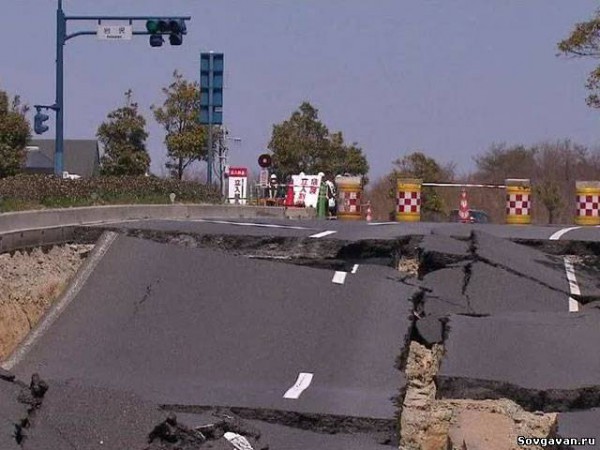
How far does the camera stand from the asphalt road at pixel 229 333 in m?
11.2

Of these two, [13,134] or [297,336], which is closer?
[297,336]

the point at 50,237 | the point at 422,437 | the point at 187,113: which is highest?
the point at 187,113

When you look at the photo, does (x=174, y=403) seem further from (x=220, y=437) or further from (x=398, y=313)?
(x=398, y=313)

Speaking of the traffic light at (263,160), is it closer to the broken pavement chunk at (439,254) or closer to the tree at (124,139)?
the tree at (124,139)

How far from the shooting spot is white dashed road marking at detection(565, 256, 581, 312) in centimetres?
1462

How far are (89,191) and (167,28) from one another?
11.1 metres

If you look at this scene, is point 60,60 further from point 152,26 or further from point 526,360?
point 526,360

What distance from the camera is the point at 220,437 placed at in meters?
9.32

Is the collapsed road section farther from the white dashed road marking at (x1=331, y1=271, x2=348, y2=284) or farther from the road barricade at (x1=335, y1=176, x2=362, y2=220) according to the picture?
the road barricade at (x1=335, y1=176, x2=362, y2=220)

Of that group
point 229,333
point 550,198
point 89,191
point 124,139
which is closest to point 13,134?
point 124,139

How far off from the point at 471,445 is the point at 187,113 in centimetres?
4060

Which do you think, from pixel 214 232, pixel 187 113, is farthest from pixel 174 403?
pixel 187 113

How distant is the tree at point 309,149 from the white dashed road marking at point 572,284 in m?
38.4

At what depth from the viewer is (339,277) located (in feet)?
49.3
